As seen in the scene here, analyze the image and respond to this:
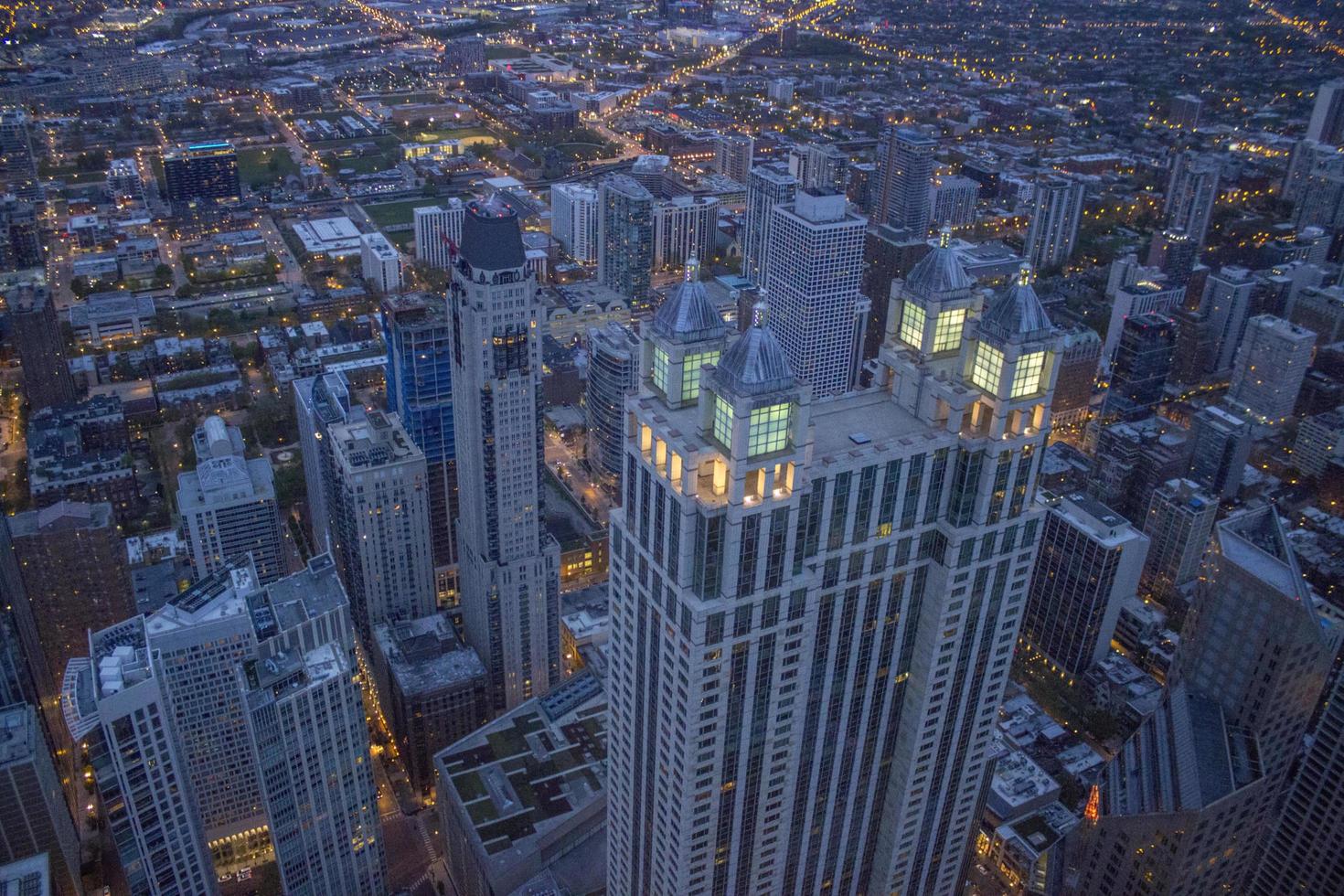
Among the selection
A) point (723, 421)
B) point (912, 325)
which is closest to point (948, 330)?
point (912, 325)

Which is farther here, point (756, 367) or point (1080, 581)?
point (1080, 581)

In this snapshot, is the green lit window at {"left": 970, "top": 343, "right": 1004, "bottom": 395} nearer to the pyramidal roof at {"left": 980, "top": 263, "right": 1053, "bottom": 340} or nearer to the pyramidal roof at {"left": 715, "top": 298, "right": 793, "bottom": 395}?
the pyramidal roof at {"left": 980, "top": 263, "right": 1053, "bottom": 340}

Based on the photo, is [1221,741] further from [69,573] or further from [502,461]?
[69,573]

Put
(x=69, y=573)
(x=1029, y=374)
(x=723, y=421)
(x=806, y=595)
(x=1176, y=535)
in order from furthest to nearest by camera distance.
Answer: (x=1176, y=535) → (x=69, y=573) → (x=1029, y=374) → (x=806, y=595) → (x=723, y=421)

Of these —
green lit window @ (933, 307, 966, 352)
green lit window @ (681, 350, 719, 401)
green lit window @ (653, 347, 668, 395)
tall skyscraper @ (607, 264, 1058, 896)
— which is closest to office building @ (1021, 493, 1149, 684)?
tall skyscraper @ (607, 264, 1058, 896)

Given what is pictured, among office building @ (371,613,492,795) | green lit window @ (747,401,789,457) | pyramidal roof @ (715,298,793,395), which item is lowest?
office building @ (371,613,492,795)

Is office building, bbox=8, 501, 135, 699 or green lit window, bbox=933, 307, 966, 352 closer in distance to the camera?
green lit window, bbox=933, 307, 966, 352
